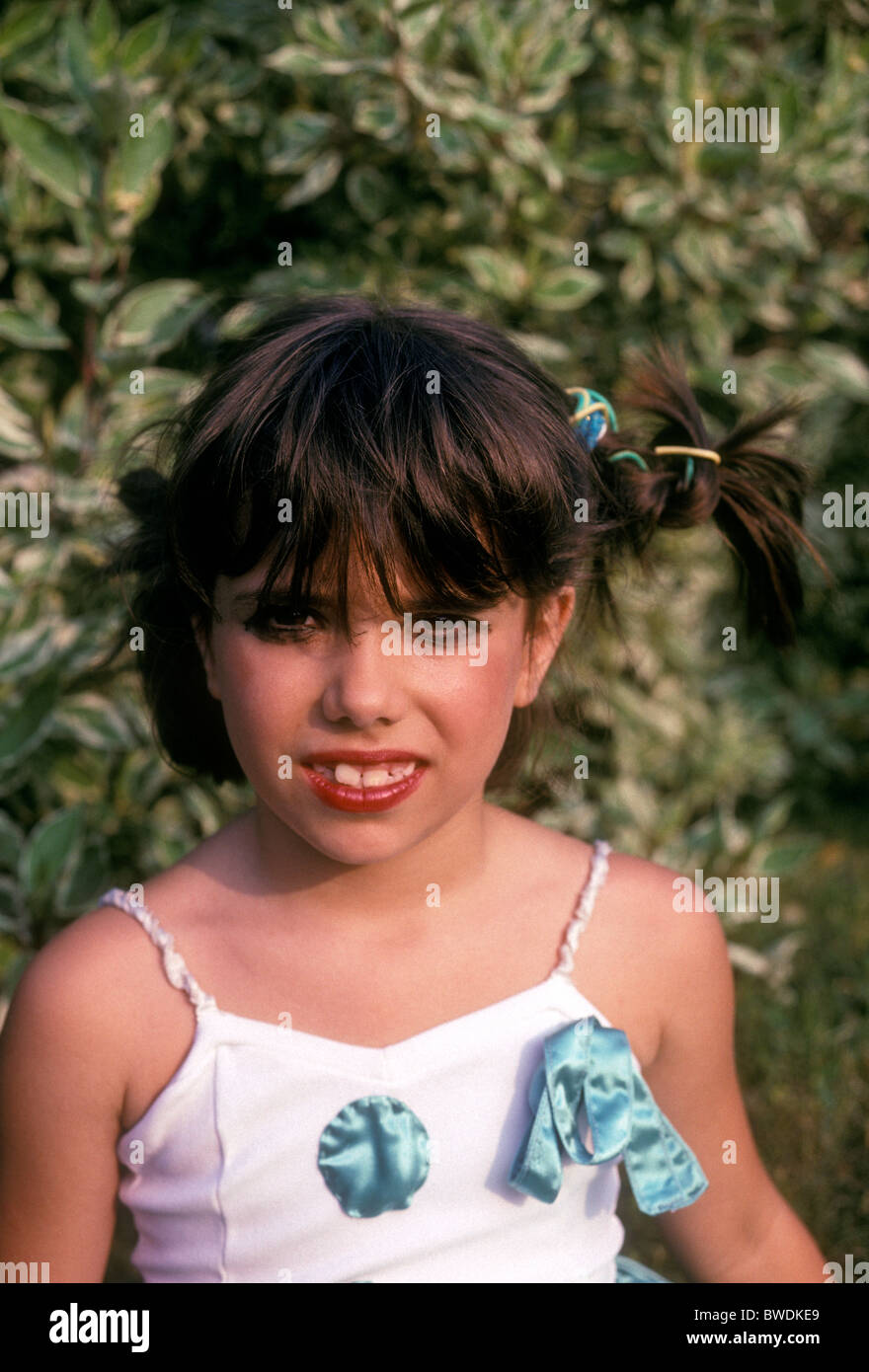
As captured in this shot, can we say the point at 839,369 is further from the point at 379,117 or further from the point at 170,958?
the point at 170,958

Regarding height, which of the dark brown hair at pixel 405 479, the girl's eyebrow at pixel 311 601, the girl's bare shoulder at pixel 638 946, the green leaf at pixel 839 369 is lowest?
the girl's bare shoulder at pixel 638 946

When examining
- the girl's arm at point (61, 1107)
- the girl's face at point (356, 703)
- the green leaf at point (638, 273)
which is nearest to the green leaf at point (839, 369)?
the green leaf at point (638, 273)

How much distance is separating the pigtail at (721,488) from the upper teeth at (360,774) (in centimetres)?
48

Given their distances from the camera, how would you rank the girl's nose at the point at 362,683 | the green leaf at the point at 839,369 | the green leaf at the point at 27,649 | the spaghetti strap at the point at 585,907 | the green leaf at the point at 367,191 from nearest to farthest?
1. the girl's nose at the point at 362,683
2. the spaghetti strap at the point at 585,907
3. the green leaf at the point at 27,649
4. the green leaf at the point at 367,191
5. the green leaf at the point at 839,369

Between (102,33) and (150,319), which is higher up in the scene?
(102,33)

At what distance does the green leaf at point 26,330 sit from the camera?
2049 mm

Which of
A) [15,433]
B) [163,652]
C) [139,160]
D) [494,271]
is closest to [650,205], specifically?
[494,271]

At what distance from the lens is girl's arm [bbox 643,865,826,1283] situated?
1.62 m

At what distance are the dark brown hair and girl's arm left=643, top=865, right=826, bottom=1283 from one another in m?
0.45

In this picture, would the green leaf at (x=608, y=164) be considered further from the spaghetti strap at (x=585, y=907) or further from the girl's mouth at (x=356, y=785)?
the girl's mouth at (x=356, y=785)

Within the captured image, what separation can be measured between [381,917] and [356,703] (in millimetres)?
360

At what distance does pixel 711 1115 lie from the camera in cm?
166

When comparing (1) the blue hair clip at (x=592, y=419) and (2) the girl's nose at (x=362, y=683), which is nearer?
(2) the girl's nose at (x=362, y=683)

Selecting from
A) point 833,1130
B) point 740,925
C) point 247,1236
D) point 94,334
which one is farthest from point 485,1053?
point 740,925
